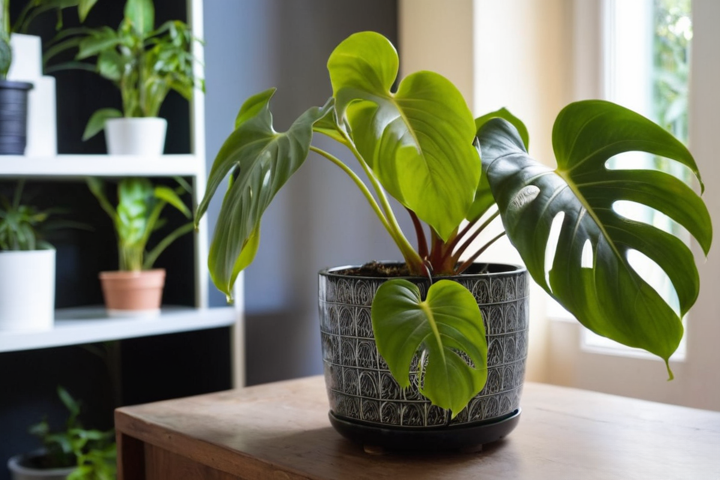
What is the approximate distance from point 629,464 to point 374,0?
49.5 inches

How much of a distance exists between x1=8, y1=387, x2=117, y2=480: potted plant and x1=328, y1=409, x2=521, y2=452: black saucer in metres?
0.63

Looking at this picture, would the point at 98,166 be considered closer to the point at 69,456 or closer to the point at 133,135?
the point at 133,135

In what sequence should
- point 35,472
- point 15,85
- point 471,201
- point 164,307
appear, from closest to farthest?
point 471,201
point 15,85
point 35,472
point 164,307

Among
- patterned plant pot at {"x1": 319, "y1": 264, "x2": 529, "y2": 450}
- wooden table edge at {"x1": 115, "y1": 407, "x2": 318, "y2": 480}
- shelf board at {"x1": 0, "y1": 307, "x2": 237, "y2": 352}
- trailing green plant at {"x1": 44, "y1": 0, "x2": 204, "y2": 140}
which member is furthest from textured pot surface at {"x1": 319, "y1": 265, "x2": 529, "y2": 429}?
trailing green plant at {"x1": 44, "y1": 0, "x2": 204, "y2": 140}

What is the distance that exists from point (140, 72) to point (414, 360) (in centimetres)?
86

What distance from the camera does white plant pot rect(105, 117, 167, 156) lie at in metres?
1.44

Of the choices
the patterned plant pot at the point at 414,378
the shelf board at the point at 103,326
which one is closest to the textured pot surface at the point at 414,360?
the patterned plant pot at the point at 414,378

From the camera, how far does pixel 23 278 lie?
1314 millimetres

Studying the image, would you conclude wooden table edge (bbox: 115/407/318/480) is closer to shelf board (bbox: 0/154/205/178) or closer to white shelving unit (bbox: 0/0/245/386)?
white shelving unit (bbox: 0/0/245/386)

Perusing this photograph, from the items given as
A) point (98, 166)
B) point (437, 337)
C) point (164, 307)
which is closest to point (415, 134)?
point (437, 337)

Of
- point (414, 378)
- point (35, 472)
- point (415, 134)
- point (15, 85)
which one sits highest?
point (15, 85)

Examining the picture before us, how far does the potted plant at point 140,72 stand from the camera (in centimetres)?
143

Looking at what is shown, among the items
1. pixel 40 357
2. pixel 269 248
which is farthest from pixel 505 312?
pixel 40 357

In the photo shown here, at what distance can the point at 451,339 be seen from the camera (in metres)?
0.82
